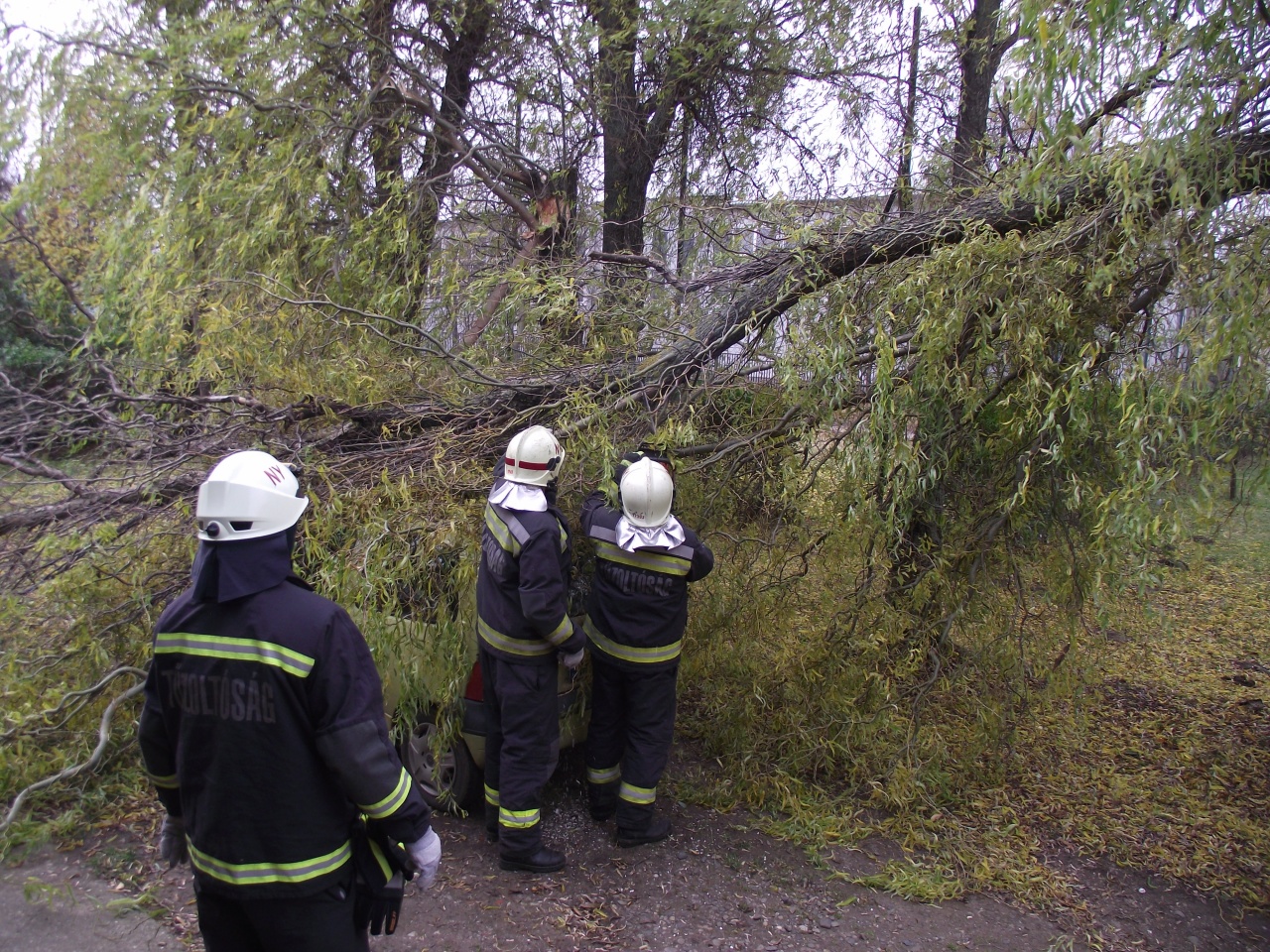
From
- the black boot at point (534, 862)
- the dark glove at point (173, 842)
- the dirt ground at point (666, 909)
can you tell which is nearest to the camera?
the dark glove at point (173, 842)

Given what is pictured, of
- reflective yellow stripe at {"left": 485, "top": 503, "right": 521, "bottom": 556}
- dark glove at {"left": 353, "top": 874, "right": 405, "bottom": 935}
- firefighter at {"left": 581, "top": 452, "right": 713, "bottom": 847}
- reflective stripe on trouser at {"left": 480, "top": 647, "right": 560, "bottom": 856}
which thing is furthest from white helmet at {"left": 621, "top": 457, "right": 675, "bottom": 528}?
dark glove at {"left": 353, "top": 874, "right": 405, "bottom": 935}

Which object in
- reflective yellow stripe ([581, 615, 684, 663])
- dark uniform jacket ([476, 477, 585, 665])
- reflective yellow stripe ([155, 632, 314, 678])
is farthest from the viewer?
reflective yellow stripe ([581, 615, 684, 663])

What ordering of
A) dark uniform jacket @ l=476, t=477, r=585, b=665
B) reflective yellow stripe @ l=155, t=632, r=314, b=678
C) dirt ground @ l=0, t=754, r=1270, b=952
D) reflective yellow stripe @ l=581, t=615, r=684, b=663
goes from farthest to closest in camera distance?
reflective yellow stripe @ l=581, t=615, r=684, b=663, dark uniform jacket @ l=476, t=477, r=585, b=665, dirt ground @ l=0, t=754, r=1270, b=952, reflective yellow stripe @ l=155, t=632, r=314, b=678

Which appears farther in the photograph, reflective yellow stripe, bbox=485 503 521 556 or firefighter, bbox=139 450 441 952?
reflective yellow stripe, bbox=485 503 521 556

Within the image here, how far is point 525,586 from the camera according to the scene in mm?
3295

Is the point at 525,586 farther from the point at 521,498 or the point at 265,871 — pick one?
the point at 265,871

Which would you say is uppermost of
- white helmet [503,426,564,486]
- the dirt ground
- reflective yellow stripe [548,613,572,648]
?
white helmet [503,426,564,486]

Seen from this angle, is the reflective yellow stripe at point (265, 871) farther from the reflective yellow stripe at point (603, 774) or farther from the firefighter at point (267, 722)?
the reflective yellow stripe at point (603, 774)

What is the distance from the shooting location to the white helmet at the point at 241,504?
1954 millimetres

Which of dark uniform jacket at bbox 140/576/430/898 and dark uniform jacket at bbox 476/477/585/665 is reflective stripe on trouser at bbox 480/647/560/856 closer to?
dark uniform jacket at bbox 476/477/585/665

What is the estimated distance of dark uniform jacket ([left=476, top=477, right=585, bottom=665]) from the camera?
10.8ft

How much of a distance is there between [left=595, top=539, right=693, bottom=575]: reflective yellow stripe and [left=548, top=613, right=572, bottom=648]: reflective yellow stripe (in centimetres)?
39

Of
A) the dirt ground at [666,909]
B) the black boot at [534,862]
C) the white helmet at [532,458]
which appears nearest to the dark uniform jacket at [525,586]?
the white helmet at [532,458]

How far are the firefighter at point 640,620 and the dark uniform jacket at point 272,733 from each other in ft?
5.45
